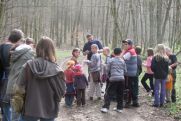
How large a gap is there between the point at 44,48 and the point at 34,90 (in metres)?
0.63

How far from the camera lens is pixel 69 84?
416 inches

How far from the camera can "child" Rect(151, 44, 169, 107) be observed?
1062 centimetres

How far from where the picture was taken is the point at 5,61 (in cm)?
698

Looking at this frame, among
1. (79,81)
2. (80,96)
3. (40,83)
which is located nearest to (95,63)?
(79,81)

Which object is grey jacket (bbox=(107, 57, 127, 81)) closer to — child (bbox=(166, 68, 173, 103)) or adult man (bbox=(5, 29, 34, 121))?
child (bbox=(166, 68, 173, 103))

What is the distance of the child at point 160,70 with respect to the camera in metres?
10.6

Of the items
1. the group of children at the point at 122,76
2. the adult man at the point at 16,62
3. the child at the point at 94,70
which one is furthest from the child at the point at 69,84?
the adult man at the point at 16,62

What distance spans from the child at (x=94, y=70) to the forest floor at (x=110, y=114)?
429 millimetres

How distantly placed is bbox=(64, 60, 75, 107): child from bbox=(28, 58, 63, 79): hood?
4.95 m

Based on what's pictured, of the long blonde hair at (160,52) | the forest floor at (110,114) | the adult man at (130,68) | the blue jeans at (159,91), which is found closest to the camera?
the forest floor at (110,114)

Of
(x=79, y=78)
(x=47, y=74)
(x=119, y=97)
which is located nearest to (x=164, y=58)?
(x=119, y=97)

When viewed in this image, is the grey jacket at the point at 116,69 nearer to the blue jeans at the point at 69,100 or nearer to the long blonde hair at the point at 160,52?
the long blonde hair at the point at 160,52

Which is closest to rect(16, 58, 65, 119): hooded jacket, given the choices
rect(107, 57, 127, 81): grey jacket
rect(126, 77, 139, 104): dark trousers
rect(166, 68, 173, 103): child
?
rect(107, 57, 127, 81): grey jacket

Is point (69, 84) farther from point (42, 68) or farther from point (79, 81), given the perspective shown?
point (42, 68)
